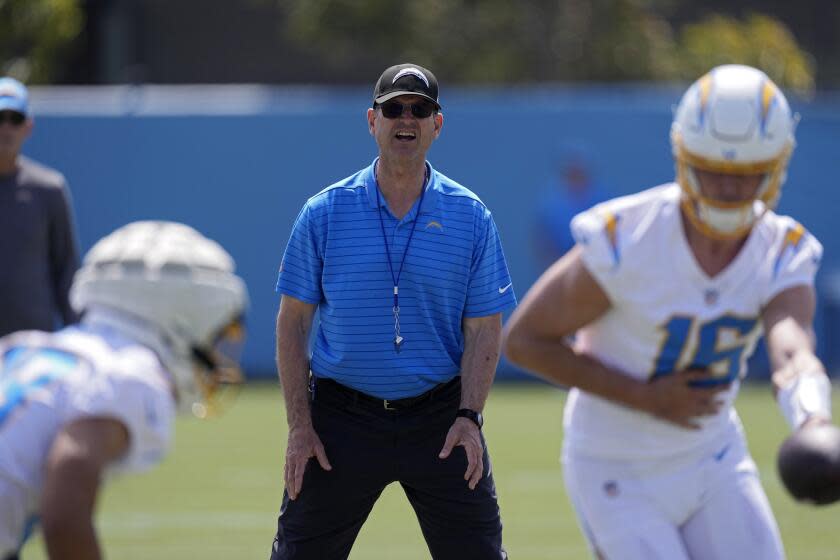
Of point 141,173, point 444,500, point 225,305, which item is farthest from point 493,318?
point 141,173

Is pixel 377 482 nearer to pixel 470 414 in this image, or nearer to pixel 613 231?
pixel 470 414

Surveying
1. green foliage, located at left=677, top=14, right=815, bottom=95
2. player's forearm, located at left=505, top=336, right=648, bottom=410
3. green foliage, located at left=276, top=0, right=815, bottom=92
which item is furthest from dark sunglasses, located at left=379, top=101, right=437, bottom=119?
green foliage, located at left=276, top=0, right=815, bottom=92

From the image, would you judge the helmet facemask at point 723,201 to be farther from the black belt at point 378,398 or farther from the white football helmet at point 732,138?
the black belt at point 378,398

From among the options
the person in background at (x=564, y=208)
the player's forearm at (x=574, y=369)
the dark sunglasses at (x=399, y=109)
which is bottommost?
the person in background at (x=564, y=208)

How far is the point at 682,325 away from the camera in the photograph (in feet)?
14.1

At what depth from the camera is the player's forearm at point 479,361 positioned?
4754 millimetres

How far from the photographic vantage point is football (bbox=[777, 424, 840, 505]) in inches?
138

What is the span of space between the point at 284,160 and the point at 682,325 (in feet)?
37.7

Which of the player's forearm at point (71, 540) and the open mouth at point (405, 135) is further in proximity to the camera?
the open mouth at point (405, 135)

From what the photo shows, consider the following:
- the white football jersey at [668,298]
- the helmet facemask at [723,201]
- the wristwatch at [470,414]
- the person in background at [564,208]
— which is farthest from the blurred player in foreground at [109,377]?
the person in background at [564,208]

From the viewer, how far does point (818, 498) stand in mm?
3609

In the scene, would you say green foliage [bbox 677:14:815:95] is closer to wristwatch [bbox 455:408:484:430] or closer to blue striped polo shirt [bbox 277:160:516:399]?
blue striped polo shirt [bbox 277:160:516:399]

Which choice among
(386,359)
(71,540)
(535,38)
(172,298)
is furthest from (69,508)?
(535,38)

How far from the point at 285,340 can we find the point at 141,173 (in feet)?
36.2
